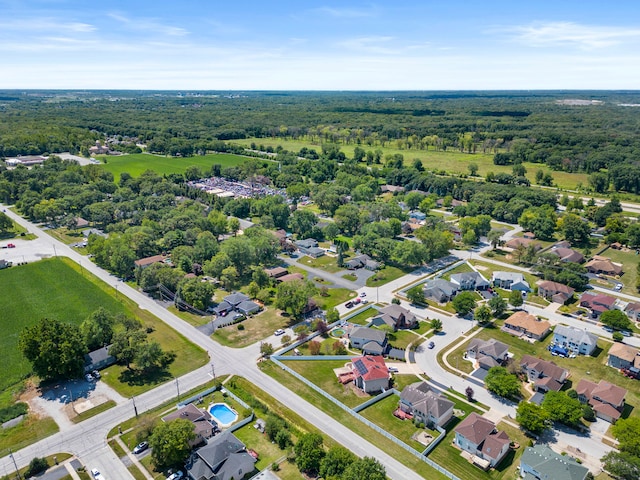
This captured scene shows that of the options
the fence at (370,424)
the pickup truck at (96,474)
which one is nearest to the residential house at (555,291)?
the fence at (370,424)

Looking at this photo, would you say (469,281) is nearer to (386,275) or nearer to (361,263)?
(386,275)

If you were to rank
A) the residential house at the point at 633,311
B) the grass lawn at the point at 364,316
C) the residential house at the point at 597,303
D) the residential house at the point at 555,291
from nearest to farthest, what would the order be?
the residential house at the point at 633,311 < the grass lawn at the point at 364,316 < the residential house at the point at 597,303 < the residential house at the point at 555,291

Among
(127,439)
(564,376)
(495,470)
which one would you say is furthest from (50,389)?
(564,376)

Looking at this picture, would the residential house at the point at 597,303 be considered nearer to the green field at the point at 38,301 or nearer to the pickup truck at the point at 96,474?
the pickup truck at the point at 96,474

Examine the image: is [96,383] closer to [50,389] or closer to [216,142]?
[50,389]

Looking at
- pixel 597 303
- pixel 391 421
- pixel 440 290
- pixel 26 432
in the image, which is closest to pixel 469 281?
pixel 440 290

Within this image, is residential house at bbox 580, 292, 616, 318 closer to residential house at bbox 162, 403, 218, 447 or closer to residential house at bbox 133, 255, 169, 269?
residential house at bbox 162, 403, 218, 447
